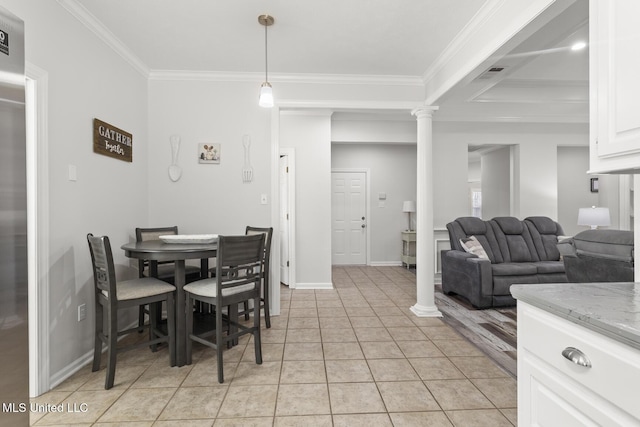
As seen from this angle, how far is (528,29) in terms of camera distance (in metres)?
2.04

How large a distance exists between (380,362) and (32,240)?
8.20ft

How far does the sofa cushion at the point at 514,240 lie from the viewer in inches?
168

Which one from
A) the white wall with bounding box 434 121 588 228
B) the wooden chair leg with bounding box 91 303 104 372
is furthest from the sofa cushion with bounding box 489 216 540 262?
the wooden chair leg with bounding box 91 303 104 372

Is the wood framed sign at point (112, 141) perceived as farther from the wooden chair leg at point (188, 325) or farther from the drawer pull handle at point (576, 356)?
the drawer pull handle at point (576, 356)

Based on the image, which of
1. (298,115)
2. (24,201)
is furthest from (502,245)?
(24,201)

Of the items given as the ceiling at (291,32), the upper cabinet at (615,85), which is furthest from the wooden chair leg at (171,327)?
the upper cabinet at (615,85)

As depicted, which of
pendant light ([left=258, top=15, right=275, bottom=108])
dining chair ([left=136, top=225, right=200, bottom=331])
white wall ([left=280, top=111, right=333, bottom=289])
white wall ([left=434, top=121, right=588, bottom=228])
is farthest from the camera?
white wall ([left=434, top=121, right=588, bottom=228])

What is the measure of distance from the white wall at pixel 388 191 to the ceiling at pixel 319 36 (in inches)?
118

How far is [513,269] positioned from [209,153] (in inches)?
146

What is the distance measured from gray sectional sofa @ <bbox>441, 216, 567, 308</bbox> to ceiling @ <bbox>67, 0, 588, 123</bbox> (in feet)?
6.29

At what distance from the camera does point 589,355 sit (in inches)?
36.2

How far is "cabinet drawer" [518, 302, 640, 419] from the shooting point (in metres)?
0.81

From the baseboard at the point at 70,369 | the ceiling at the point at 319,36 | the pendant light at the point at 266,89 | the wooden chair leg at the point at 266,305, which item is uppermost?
the ceiling at the point at 319,36

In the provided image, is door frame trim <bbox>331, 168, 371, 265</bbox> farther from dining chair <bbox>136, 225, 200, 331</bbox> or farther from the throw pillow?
dining chair <bbox>136, 225, 200, 331</bbox>
